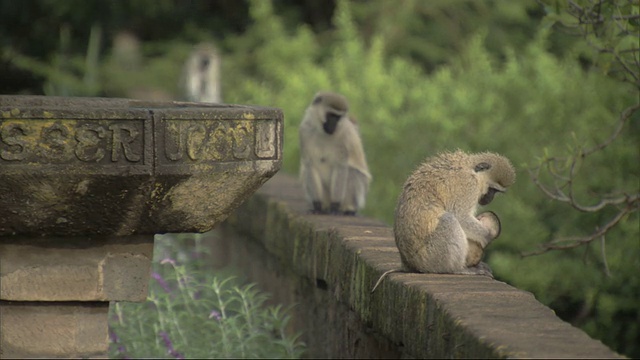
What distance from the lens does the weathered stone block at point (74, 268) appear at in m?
5.03

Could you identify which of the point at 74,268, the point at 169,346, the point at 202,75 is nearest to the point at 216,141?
the point at 74,268

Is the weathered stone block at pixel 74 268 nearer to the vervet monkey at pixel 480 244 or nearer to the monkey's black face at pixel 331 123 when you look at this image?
the vervet monkey at pixel 480 244

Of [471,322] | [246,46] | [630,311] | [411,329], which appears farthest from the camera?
[246,46]

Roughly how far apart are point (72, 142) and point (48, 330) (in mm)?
1015

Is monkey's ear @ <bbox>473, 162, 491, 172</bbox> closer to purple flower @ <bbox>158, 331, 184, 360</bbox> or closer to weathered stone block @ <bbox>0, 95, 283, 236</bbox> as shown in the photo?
weathered stone block @ <bbox>0, 95, 283, 236</bbox>

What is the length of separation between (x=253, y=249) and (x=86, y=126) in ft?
13.8

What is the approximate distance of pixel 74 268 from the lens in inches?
201

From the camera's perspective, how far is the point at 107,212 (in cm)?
475

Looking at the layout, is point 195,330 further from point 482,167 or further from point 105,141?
point 105,141

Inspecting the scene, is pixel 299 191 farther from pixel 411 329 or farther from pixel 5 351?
pixel 411 329

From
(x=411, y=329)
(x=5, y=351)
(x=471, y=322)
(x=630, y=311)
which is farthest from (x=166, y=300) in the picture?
(x=630, y=311)

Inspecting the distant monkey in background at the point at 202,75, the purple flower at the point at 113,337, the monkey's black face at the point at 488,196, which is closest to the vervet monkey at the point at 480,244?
the monkey's black face at the point at 488,196

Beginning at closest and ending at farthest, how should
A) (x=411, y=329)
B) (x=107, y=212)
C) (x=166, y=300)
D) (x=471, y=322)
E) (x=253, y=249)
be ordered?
(x=471, y=322) → (x=411, y=329) → (x=107, y=212) → (x=166, y=300) → (x=253, y=249)

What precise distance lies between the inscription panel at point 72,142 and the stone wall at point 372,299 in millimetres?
1085
